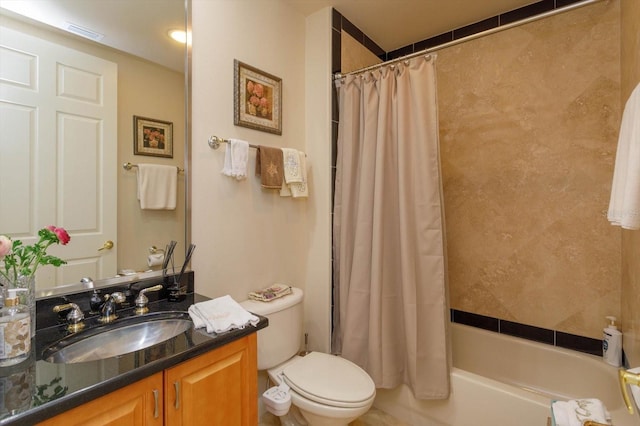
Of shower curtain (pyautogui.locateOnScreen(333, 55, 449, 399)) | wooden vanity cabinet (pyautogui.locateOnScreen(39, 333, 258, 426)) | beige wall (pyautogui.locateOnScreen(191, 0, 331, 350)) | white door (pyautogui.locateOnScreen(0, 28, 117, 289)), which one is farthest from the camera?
shower curtain (pyautogui.locateOnScreen(333, 55, 449, 399))

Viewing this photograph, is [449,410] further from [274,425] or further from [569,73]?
[569,73]

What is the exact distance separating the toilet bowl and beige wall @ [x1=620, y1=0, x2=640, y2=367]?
3.72 feet

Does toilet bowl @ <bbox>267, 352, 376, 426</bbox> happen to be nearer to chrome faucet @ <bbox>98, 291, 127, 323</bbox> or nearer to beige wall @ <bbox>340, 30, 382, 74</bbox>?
chrome faucet @ <bbox>98, 291, 127, 323</bbox>

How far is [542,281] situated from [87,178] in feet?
8.02

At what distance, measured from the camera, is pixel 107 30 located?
1236 mm

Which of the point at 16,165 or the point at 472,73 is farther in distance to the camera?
the point at 472,73

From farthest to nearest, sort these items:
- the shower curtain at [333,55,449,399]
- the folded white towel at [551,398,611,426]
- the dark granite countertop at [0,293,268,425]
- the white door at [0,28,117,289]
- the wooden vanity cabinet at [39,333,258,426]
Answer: the shower curtain at [333,55,449,399] → the white door at [0,28,117,289] → the folded white towel at [551,398,611,426] → the wooden vanity cabinet at [39,333,258,426] → the dark granite countertop at [0,293,268,425]

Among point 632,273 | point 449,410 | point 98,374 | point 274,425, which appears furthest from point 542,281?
point 98,374

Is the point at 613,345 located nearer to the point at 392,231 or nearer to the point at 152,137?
the point at 392,231

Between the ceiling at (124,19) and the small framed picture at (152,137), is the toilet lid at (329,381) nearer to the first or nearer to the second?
the small framed picture at (152,137)

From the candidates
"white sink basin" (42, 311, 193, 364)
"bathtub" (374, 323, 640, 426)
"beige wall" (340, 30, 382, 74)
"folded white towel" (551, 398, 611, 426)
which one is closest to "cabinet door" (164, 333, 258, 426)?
"white sink basin" (42, 311, 193, 364)

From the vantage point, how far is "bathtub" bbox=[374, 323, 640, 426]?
4.79 ft

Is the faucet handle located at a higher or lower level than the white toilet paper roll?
lower

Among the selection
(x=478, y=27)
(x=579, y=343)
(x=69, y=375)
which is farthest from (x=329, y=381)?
(x=478, y=27)
